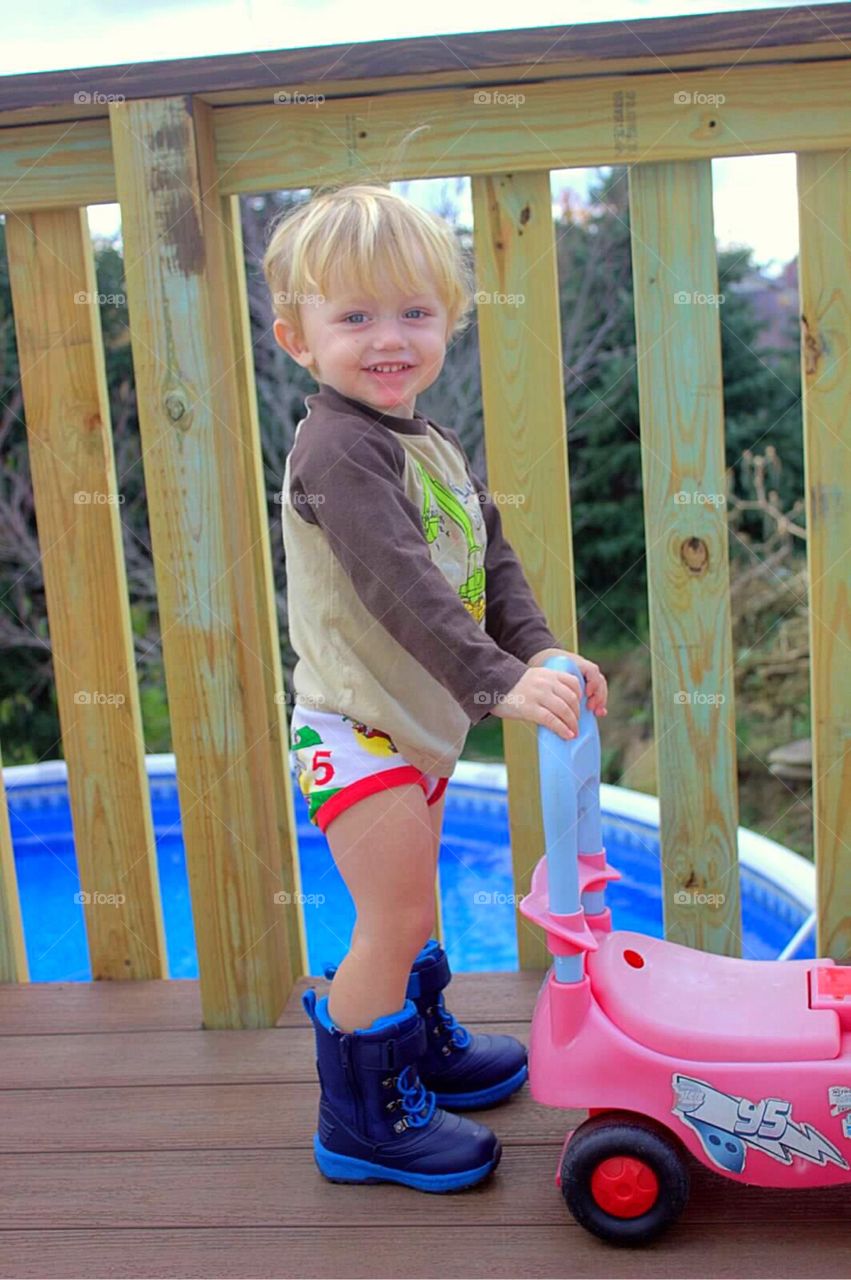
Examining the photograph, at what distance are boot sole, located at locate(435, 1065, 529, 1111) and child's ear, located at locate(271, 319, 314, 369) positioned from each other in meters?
1.02

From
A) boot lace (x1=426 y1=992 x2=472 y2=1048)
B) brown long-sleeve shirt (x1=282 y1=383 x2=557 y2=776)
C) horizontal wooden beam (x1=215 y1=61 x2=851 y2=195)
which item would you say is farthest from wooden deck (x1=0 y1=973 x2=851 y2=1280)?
horizontal wooden beam (x1=215 y1=61 x2=851 y2=195)

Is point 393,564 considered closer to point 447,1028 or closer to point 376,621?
point 376,621

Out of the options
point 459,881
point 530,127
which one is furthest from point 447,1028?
point 459,881

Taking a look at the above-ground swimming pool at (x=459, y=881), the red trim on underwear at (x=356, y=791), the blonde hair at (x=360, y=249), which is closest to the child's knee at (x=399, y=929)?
the red trim on underwear at (x=356, y=791)

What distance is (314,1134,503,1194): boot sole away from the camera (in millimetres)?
1654

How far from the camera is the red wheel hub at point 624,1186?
59.2 inches

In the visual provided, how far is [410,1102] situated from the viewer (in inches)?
66.7

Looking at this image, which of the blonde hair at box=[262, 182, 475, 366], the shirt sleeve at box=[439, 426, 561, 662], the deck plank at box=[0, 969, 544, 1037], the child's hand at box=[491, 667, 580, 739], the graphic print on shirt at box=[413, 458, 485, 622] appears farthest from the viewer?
the deck plank at box=[0, 969, 544, 1037]

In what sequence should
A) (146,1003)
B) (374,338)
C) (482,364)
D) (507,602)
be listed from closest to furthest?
1. (374,338)
2. (507,602)
3. (482,364)
4. (146,1003)

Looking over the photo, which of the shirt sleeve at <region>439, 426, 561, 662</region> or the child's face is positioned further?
the shirt sleeve at <region>439, 426, 561, 662</region>

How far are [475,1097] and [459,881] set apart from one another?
10.9ft

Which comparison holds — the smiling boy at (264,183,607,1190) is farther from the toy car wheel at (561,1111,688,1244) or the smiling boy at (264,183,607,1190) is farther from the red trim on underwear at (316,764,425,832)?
the toy car wheel at (561,1111,688,1244)

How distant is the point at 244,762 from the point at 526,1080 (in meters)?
0.63

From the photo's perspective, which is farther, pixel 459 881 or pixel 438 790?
pixel 459 881
